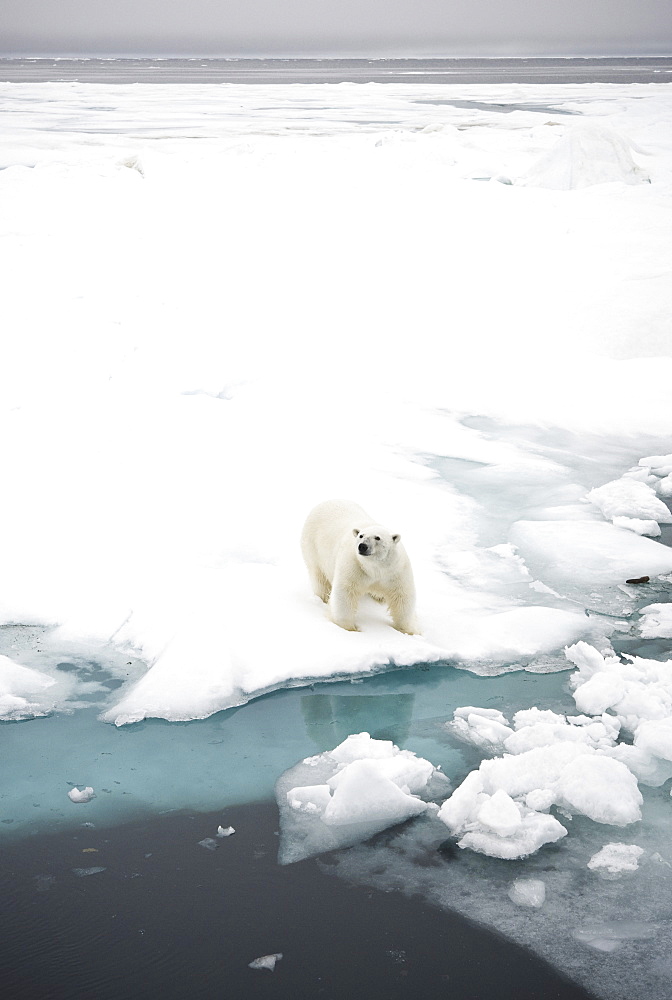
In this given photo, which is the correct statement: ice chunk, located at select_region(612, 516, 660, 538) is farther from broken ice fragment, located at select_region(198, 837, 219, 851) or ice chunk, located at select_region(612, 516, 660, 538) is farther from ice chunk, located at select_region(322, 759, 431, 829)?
broken ice fragment, located at select_region(198, 837, 219, 851)

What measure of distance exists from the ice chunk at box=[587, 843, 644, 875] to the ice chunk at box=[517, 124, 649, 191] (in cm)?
1204

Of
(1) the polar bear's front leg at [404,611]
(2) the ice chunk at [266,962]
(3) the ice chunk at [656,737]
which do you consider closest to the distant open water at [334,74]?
(1) the polar bear's front leg at [404,611]

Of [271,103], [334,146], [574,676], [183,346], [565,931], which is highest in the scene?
[271,103]

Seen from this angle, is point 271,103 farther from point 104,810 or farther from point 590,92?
point 104,810

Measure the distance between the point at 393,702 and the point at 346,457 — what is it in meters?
2.51

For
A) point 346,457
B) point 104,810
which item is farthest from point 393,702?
point 346,457

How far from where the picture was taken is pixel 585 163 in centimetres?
1328

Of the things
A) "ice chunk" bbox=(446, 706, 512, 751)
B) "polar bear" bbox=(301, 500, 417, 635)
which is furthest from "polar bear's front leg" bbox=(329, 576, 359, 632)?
"ice chunk" bbox=(446, 706, 512, 751)

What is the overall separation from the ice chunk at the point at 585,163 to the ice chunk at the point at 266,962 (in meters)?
12.6

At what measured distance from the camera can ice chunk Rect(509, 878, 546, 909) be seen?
228 cm

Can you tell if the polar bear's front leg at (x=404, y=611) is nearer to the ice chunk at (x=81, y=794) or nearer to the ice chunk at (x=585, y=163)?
the ice chunk at (x=81, y=794)

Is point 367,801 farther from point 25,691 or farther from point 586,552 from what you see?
point 586,552

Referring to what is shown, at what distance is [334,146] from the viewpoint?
17781 millimetres

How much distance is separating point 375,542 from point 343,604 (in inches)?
13.7
